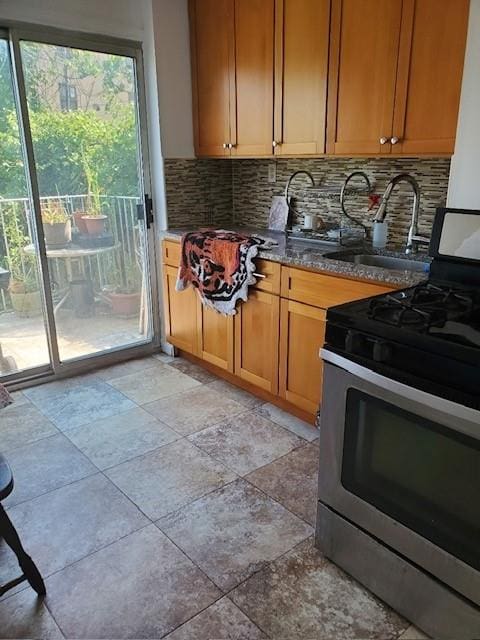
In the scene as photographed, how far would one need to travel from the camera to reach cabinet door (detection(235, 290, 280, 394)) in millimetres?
2688

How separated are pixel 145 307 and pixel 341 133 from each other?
72.8 inches

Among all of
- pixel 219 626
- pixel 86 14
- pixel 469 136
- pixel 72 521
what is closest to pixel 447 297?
pixel 469 136

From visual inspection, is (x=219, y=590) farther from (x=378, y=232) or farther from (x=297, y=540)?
(x=378, y=232)

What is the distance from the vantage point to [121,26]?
3.03 meters

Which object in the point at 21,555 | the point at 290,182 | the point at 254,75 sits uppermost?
the point at 254,75

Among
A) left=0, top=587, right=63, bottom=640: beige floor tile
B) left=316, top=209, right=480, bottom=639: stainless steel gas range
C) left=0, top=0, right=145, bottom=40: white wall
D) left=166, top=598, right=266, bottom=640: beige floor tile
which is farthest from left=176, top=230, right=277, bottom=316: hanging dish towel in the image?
left=0, top=587, right=63, bottom=640: beige floor tile

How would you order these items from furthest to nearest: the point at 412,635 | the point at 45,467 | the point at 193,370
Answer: the point at 193,370 < the point at 45,467 < the point at 412,635

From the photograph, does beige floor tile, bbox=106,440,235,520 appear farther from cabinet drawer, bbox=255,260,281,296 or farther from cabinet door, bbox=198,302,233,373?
cabinet drawer, bbox=255,260,281,296

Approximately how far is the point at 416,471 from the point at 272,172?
240 centimetres

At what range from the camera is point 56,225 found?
3.10 m

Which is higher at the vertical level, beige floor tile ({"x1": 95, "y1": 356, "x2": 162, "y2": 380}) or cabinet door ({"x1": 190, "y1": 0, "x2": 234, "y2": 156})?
cabinet door ({"x1": 190, "y1": 0, "x2": 234, "y2": 156})

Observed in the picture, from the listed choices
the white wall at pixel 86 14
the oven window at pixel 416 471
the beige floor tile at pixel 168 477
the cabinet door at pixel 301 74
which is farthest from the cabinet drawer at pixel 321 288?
the white wall at pixel 86 14

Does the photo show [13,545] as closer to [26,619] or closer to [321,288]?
[26,619]

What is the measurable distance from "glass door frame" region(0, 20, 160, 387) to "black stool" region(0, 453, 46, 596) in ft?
5.53
